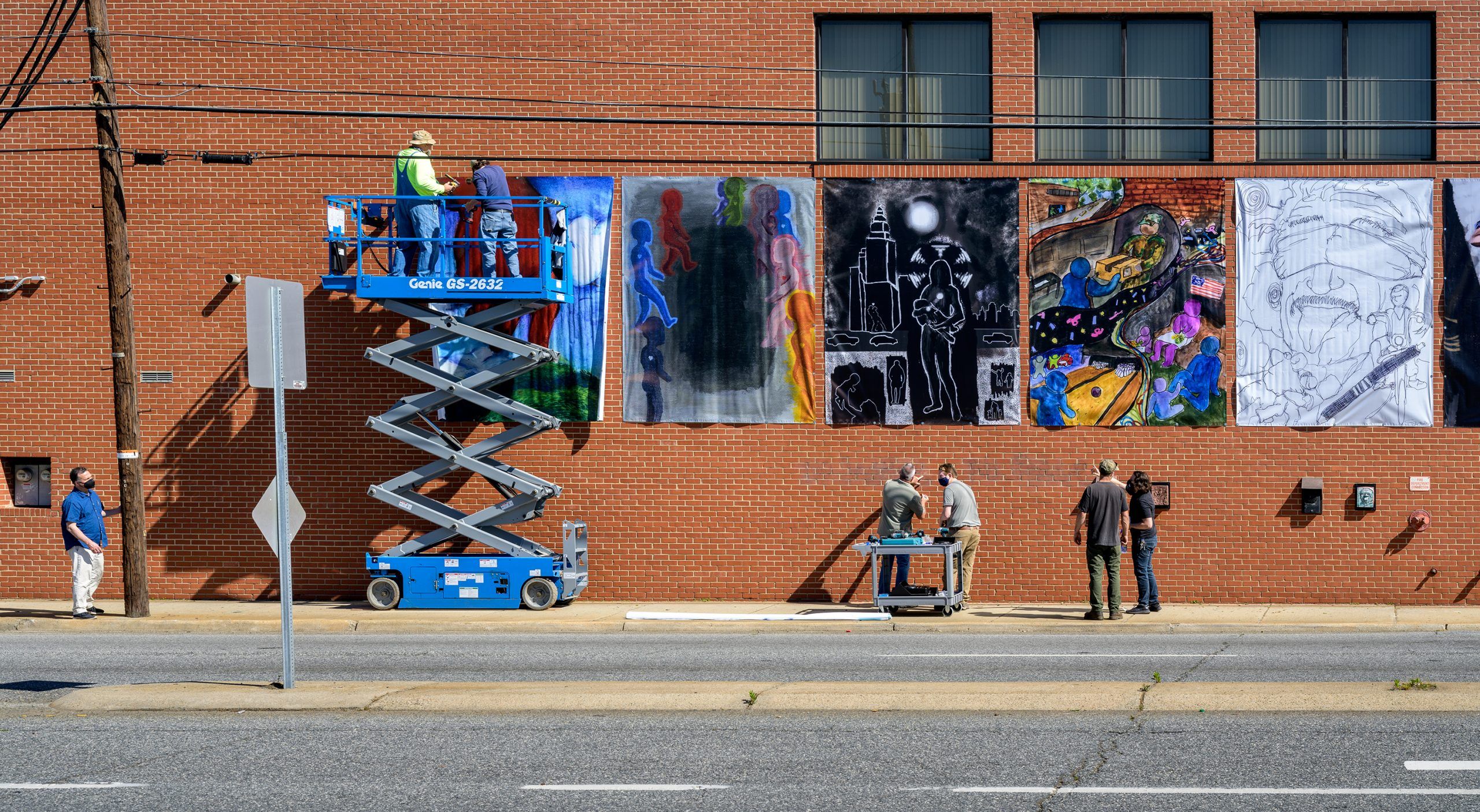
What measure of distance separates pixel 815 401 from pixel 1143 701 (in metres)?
9.25

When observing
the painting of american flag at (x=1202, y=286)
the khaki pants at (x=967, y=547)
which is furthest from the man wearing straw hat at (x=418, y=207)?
the painting of american flag at (x=1202, y=286)

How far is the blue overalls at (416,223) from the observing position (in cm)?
1725

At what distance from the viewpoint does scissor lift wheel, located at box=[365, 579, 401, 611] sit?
1748cm

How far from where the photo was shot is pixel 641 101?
1886cm

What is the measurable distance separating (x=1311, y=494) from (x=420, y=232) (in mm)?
12109

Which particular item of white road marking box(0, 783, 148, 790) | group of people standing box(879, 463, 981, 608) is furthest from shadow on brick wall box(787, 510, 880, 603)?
white road marking box(0, 783, 148, 790)

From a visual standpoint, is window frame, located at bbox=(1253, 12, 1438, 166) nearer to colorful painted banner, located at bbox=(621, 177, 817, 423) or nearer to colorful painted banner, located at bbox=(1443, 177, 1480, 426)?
colorful painted banner, located at bbox=(1443, 177, 1480, 426)

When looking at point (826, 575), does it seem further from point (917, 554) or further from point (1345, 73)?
point (1345, 73)

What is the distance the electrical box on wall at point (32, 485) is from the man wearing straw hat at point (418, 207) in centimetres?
602

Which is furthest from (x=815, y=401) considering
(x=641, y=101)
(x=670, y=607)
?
(x=641, y=101)

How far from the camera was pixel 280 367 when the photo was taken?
34.2 ft

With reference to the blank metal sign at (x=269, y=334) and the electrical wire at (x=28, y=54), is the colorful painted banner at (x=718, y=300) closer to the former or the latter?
the electrical wire at (x=28, y=54)

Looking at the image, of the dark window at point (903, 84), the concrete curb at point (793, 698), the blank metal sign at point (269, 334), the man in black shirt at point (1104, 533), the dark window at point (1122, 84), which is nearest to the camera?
the concrete curb at point (793, 698)

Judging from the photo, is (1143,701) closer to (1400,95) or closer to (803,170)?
(803,170)
